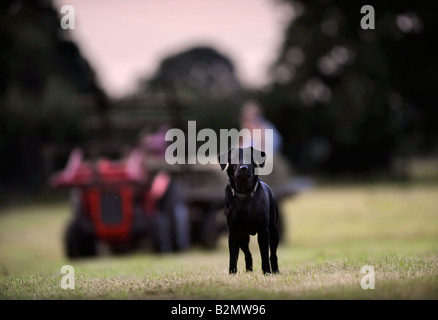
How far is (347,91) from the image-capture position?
31391 mm

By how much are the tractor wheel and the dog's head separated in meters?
7.29

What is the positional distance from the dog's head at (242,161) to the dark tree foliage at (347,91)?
837 inches

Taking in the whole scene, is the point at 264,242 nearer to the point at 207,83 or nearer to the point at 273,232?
the point at 273,232

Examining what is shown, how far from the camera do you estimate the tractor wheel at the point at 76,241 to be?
1062 cm

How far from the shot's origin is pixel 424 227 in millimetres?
13141

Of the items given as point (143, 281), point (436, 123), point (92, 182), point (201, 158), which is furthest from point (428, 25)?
point (143, 281)

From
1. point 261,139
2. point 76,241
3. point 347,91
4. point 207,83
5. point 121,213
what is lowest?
point 76,241

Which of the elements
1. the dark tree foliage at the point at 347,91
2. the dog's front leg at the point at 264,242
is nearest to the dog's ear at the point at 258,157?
the dog's front leg at the point at 264,242

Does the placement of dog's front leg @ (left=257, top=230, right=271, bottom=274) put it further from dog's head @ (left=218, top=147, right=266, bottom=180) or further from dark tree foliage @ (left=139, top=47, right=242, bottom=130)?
dark tree foliage @ (left=139, top=47, right=242, bottom=130)

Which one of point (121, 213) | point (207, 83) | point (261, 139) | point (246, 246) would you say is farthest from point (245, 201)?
point (207, 83)

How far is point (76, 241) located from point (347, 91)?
2327cm

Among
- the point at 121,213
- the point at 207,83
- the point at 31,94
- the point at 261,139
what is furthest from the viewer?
the point at 207,83
